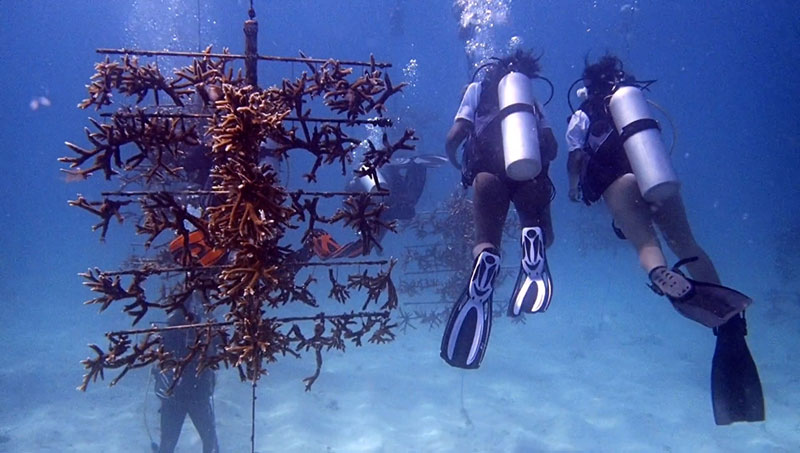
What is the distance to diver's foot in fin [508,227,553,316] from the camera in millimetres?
5641

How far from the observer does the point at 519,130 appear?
5.31 metres

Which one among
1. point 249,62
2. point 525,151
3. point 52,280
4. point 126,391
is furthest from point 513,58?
point 52,280

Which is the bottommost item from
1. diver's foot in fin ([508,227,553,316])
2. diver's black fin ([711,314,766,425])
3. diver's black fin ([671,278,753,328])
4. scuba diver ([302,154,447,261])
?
diver's black fin ([711,314,766,425])

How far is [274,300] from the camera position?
309 cm

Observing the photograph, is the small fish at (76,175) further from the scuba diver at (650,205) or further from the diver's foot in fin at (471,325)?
the scuba diver at (650,205)

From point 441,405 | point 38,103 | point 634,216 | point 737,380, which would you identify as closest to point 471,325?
point 634,216

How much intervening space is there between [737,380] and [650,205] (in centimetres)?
196

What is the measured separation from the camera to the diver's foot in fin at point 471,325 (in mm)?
4992

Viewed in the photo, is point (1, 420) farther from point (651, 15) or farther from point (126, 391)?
point (651, 15)

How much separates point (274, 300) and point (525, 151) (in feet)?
10.6

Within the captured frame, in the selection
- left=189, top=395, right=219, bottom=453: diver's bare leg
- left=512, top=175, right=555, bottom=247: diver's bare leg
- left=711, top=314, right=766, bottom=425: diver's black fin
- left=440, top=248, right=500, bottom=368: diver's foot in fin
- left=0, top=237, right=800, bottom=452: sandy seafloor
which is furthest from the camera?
left=0, top=237, right=800, bottom=452: sandy seafloor

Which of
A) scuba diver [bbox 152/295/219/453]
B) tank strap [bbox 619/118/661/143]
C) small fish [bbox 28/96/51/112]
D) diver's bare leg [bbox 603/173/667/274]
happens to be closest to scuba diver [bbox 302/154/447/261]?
scuba diver [bbox 152/295/219/453]

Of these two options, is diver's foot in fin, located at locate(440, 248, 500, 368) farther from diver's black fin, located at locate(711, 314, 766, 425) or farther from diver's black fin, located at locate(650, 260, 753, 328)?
diver's black fin, located at locate(711, 314, 766, 425)

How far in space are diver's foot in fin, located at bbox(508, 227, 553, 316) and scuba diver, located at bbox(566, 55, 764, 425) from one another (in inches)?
38.6
